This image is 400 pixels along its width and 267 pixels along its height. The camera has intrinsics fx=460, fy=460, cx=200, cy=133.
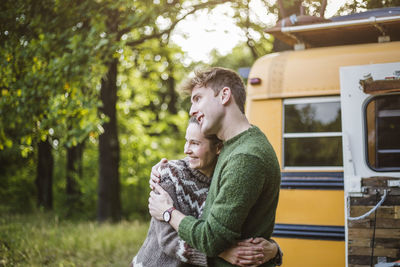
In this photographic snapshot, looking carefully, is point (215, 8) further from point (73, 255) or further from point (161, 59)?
point (73, 255)

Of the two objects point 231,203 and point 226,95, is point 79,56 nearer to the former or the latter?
point 226,95

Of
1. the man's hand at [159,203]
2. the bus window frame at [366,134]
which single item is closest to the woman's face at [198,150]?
the man's hand at [159,203]

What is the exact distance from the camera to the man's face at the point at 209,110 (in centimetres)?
235

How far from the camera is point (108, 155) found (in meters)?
10.7

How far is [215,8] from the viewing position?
865cm

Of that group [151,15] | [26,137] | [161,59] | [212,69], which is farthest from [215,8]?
[212,69]

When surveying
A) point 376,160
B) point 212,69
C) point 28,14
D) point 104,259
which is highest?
point 28,14

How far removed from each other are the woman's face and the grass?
395 cm

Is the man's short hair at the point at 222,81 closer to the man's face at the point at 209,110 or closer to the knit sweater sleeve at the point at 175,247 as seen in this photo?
the man's face at the point at 209,110

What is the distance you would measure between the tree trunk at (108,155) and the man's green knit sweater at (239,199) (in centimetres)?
853

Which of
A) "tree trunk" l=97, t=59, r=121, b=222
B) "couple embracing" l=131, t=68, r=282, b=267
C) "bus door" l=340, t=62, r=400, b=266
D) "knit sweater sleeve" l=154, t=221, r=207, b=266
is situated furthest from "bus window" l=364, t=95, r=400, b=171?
"tree trunk" l=97, t=59, r=121, b=222

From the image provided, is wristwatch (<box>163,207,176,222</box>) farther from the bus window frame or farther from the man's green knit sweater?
the bus window frame

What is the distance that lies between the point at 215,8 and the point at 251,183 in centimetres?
708

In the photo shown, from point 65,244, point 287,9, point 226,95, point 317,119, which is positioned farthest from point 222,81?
point 65,244
